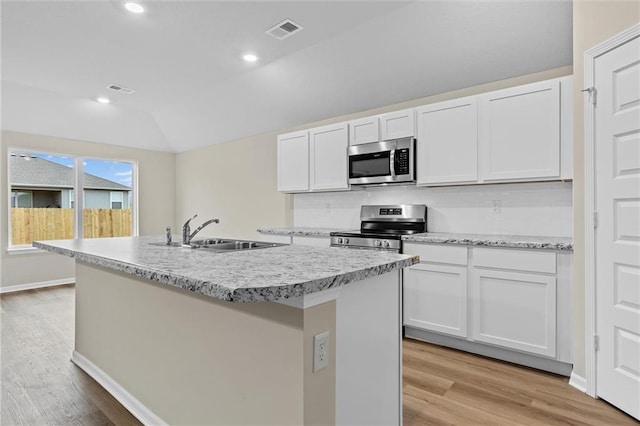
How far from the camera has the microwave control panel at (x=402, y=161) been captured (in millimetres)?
3375

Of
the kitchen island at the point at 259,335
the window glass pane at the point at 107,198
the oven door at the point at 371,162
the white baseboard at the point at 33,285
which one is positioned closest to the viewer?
the kitchen island at the point at 259,335

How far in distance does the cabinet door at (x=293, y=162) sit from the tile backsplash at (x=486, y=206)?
54 centimetres

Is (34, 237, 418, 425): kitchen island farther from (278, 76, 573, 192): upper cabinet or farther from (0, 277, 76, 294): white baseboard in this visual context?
(0, 277, 76, 294): white baseboard

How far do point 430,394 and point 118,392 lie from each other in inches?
76.1

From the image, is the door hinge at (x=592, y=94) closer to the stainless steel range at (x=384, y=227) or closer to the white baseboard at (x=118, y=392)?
the stainless steel range at (x=384, y=227)

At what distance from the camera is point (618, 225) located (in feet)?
6.64

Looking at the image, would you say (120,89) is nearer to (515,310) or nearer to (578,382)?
(515,310)

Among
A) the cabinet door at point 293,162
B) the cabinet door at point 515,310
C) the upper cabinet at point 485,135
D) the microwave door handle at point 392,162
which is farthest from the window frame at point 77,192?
the cabinet door at point 515,310

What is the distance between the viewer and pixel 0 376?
242cm

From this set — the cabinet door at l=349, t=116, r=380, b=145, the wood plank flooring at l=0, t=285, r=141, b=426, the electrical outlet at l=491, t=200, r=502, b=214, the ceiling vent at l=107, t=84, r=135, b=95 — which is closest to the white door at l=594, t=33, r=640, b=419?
the electrical outlet at l=491, t=200, r=502, b=214

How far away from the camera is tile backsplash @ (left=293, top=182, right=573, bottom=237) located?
2889 mm

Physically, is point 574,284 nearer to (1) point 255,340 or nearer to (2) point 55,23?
(1) point 255,340

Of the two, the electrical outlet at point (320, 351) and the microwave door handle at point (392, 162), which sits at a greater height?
the microwave door handle at point (392, 162)

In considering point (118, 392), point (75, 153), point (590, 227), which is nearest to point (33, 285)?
point (75, 153)
